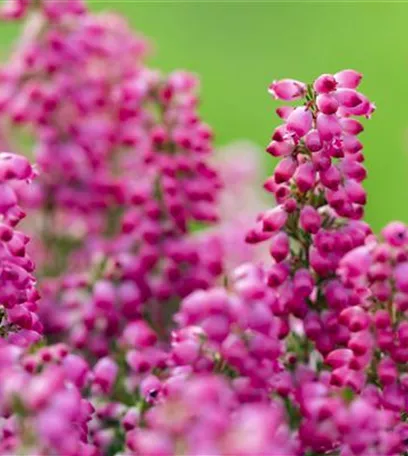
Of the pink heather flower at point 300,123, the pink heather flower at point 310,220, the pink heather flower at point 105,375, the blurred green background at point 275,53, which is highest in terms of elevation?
the blurred green background at point 275,53

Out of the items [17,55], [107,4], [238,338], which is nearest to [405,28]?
[107,4]

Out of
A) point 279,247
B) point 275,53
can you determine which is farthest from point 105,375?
point 275,53

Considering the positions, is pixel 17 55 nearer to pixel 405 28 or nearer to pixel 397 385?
pixel 397 385

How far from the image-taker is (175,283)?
1.58 m

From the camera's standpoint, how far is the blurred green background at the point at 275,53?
3.60 m

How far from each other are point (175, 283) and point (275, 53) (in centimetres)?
274

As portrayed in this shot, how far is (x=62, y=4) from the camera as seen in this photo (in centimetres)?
181

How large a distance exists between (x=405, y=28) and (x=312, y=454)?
3406 millimetres

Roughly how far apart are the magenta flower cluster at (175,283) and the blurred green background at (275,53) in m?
1.53

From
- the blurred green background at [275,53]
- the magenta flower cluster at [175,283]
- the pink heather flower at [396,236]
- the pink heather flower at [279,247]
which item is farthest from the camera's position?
the blurred green background at [275,53]

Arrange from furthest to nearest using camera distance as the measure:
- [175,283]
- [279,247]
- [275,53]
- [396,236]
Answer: [275,53] < [175,283] < [279,247] < [396,236]

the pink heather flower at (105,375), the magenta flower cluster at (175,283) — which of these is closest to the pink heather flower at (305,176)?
the magenta flower cluster at (175,283)

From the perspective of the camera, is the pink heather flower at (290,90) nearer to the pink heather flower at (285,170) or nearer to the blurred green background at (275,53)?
the pink heather flower at (285,170)

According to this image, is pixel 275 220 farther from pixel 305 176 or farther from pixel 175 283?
pixel 175 283
